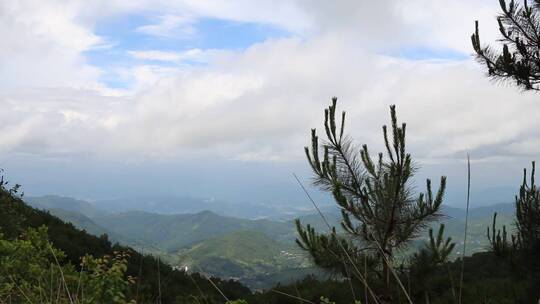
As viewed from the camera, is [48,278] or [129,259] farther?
[129,259]

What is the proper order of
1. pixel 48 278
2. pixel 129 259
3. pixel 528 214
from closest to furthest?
pixel 48 278
pixel 528 214
pixel 129 259

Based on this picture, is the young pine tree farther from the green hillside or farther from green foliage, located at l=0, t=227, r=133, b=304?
the green hillside

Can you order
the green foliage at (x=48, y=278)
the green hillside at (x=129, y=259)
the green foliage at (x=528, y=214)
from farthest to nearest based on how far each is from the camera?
1. the green hillside at (x=129, y=259)
2. the green foliage at (x=528, y=214)
3. the green foliage at (x=48, y=278)

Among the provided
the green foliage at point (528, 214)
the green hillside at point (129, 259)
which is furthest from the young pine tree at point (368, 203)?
the green hillside at point (129, 259)

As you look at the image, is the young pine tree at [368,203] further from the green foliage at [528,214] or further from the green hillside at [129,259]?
the green hillside at [129,259]

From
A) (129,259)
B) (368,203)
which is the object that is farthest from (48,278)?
(129,259)

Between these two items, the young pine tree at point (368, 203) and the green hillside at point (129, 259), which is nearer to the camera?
the young pine tree at point (368, 203)

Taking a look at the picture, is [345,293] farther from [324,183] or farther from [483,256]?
[483,256]

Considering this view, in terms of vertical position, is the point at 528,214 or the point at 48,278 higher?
the point at 528,214

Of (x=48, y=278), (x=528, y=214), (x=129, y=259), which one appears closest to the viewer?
(x=48, y=278)

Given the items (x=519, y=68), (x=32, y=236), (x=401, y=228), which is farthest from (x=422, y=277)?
(x=32, y=236)

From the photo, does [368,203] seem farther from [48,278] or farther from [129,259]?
[129,259]

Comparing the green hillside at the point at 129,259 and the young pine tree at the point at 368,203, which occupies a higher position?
the young pine tree at the point at 368,203

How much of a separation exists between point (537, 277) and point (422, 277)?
2.32 m
